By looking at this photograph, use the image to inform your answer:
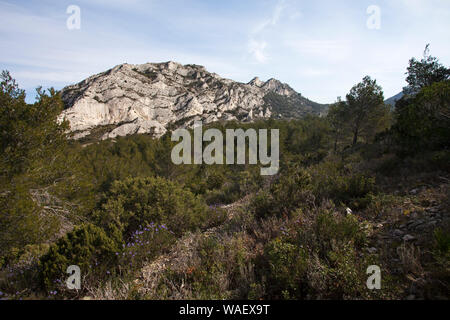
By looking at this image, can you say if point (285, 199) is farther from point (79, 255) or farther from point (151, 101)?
point (151, 101)

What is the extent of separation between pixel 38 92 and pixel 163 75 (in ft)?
377

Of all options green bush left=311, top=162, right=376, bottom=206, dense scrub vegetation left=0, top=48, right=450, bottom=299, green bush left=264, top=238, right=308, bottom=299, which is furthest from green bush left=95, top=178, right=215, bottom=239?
green bush left=311, top=162, right=376, bottom=206

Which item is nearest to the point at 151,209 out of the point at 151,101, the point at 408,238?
the point at 408,238

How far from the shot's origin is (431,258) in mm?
2121

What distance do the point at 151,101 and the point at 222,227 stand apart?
333ft

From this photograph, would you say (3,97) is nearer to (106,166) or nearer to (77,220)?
(77,220)

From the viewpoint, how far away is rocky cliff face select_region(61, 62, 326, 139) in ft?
257

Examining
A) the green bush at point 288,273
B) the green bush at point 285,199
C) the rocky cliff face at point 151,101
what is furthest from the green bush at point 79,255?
the rocky cliff face at point 151,101
